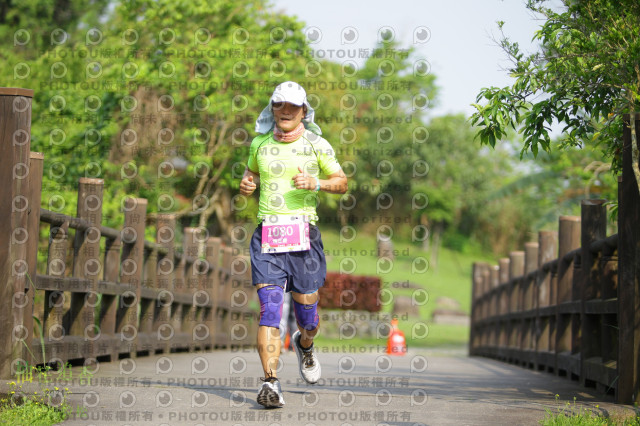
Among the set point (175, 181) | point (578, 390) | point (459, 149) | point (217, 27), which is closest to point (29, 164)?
point (578, 390)

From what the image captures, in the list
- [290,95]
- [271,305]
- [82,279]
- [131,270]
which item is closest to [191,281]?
[131,270]

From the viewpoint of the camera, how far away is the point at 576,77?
5605mm

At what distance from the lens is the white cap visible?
5402 mm

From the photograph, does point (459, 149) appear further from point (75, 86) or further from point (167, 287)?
point (167, 287)

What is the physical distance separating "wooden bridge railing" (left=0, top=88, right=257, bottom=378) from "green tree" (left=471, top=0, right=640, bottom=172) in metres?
2.75

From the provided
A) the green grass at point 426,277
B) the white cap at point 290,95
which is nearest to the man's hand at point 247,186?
the white cap at point 290,95

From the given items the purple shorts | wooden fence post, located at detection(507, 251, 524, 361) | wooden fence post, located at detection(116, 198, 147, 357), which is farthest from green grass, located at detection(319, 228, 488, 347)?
the purple shorts

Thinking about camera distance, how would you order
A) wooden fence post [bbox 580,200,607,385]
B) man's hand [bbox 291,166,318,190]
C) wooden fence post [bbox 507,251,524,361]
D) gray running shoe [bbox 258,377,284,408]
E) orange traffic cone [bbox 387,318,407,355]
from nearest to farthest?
gray running shoe [bbox 258,377,284,408], man's hand [bbox 291,166,318,190], wooden fence post [bbox 580,200,607,385], wooden fence post [bbox 507,251,524,361], orange traffic cone [bbox 387,318,407,355]

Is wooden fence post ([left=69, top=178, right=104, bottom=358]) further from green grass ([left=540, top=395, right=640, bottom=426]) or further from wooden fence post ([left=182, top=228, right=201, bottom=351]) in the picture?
wooden fence post ([left=182, top=228, right=201, bottom=351])

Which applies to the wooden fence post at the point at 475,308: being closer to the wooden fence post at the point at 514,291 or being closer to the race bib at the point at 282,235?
the wooden fence post at the point at 514,291

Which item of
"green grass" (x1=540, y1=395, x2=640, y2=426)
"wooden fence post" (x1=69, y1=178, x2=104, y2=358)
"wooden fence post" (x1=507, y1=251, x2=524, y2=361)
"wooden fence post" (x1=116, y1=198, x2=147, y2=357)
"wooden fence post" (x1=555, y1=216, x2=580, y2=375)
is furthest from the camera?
"wooden fence post" (x1=507, y1=251, x2=524, y2=361)

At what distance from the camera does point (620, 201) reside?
18.4 feet

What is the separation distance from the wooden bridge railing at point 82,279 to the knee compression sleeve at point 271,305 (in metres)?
1.44

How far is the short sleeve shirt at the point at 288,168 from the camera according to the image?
543 cm
